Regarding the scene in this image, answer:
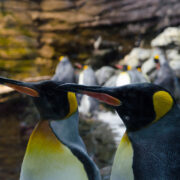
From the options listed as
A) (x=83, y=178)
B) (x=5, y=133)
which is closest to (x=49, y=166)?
(x=83, y=178)

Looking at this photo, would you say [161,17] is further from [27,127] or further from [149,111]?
[149,111]

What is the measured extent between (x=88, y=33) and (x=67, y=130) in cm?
542

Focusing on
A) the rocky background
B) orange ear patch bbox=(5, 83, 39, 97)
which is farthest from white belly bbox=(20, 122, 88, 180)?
the rocky background

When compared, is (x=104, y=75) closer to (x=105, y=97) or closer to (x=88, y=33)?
(x=88, y=33)

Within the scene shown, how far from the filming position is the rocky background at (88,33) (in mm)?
5211

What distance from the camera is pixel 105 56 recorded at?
561 centimetres

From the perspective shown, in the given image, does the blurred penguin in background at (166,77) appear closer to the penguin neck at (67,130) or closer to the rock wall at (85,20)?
the rock wall at (85,20)

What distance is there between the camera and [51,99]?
80 cm

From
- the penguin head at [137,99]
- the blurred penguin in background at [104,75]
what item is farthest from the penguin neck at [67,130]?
the blurred penguin in background at [104,75]

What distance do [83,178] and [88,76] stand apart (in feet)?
11.1

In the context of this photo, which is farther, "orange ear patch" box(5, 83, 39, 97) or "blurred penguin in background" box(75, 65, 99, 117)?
"blurred penguin in background" box(75, 65, 99, 117)

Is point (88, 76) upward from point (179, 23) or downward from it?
downward

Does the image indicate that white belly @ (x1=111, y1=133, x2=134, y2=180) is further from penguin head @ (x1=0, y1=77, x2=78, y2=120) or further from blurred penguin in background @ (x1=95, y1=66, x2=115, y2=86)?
blurred penguin in background @ (x1=95, y1=66, x2=115, y2=86)

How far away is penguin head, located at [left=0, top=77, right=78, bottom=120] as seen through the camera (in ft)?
2.59
